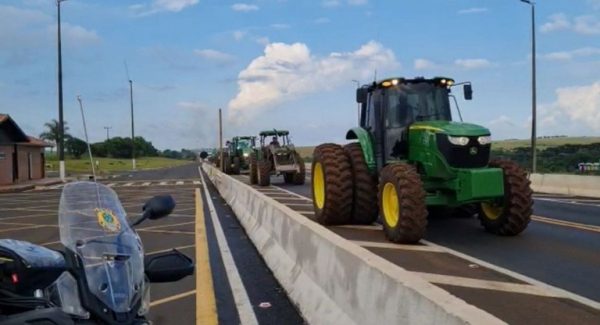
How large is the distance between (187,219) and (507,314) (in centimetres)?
989

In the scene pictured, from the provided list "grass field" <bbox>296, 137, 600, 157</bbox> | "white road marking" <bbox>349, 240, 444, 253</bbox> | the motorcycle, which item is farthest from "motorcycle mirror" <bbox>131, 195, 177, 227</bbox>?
"grass field" <bbox>296, 137, 600, 157</bbox>

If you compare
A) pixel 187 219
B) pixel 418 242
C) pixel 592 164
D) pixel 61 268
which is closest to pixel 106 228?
pixel 61 268

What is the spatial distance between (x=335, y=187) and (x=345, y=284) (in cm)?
643

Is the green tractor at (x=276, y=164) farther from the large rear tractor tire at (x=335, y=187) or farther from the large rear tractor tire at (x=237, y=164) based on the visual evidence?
the large rear tractor tire at (x=335, y=187)

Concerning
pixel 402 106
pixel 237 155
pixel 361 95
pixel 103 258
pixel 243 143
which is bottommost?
pixel 103 258

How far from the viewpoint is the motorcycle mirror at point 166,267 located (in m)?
3.01

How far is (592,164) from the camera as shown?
26.6 meters

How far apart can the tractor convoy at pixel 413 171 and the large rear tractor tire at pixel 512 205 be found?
0.02 m

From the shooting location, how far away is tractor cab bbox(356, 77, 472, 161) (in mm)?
10984

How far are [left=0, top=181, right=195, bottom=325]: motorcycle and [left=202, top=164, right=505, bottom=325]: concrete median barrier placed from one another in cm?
133

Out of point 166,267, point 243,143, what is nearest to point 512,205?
point 166,267

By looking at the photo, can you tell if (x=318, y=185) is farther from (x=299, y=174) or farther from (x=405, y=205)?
(x=299, y=174)

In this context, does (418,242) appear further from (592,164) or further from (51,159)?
(51,159)

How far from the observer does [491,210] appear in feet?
34.0
